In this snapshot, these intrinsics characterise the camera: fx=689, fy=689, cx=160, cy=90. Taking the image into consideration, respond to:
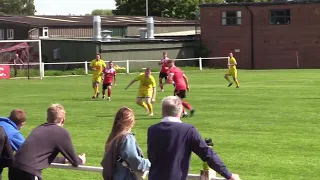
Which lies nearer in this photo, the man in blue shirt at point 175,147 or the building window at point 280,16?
the man in blue shirt at point 175,147

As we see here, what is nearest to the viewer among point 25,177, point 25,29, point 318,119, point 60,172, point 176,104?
point 176,104

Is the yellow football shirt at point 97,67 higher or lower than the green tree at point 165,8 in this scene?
lower

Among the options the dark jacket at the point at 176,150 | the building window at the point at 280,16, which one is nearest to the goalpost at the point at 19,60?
the building window at the point at 280,16

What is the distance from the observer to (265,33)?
6109 centimetres

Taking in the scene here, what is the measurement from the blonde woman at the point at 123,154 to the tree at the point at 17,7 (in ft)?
531

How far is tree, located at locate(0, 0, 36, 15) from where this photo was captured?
165275 millimetres

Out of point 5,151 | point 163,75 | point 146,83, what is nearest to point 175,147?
point 5,151

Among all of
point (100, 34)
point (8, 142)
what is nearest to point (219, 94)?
point (8, 142)

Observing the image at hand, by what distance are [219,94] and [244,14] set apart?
109 ft

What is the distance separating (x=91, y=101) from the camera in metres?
28.2

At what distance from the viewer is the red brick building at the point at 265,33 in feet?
195

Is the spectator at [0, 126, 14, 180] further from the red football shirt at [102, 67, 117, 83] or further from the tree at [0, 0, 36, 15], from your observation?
the tree at [0, 0, 36, 15]

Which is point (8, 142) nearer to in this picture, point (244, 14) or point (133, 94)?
point (133, 94)

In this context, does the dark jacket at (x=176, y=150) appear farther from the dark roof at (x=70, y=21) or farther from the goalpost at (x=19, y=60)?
the dark roof at (x=70, y=21)
